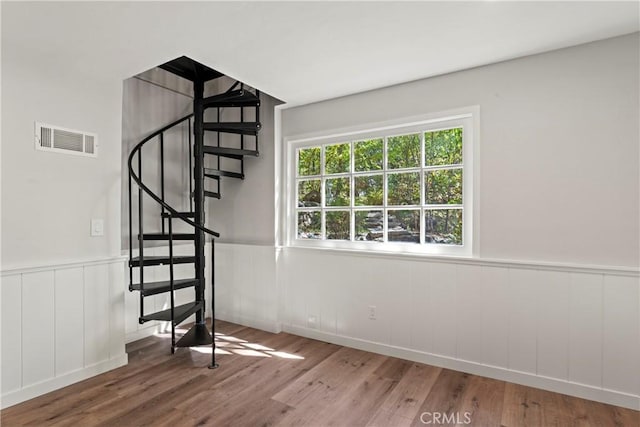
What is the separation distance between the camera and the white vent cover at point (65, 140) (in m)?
2.30

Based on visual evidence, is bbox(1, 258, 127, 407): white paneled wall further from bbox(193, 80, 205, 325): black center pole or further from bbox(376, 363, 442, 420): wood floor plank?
bbox(376, 363, 442, 420): wood floor plank

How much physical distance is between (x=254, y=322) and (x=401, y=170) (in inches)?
86.4

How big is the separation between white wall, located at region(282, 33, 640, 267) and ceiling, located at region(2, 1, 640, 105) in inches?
5.7

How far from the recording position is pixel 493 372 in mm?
2449

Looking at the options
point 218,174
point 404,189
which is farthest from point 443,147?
point 218,174

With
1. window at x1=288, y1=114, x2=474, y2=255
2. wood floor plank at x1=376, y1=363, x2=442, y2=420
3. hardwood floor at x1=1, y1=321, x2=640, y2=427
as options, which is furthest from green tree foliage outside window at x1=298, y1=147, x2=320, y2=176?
wood floor plank at x1=376, y1=363, x2=442, y2=420

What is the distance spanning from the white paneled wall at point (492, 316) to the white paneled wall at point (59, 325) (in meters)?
1.65

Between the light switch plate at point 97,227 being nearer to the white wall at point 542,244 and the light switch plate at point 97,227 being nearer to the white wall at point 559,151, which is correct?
the white wall at point 542,244

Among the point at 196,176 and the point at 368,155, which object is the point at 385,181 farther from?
the point at 196,176

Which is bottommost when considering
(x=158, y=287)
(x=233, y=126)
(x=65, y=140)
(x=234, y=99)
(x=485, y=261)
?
(x=158, y=287)

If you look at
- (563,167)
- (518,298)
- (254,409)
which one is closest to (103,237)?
(254,409)

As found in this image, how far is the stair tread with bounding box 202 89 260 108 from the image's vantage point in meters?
3.06

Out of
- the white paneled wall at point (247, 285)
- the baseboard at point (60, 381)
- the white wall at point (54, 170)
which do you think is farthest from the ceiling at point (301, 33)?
the baseboard at point (60, 381)

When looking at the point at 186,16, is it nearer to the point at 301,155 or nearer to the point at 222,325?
the point at 301,155
